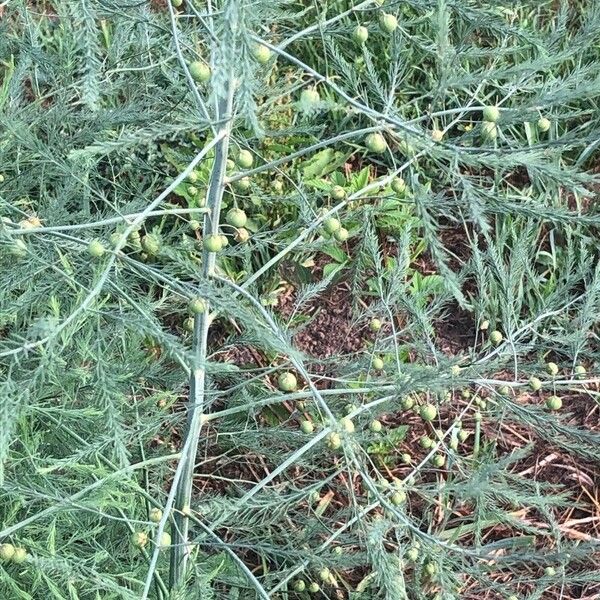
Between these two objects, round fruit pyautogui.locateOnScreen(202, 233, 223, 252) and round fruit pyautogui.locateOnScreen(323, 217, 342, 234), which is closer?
round fruit pyautogui.locateOnScreen(202, 233, 223, 252)

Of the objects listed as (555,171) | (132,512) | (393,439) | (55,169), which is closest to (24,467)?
(132,512)

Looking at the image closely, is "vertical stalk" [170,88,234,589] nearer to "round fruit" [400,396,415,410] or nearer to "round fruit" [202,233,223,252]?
"round fruit" [202,233,223,252]

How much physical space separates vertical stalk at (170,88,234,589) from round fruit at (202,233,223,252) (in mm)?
25

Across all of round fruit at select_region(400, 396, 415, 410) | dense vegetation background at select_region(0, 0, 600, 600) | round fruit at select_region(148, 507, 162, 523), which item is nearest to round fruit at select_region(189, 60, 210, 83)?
dense vegetation background at select_region(0, 0, 600, 600)

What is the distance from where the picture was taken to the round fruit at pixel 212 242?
1018 mm

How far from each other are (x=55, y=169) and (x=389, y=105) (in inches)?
35.4

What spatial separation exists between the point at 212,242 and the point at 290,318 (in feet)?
1.90

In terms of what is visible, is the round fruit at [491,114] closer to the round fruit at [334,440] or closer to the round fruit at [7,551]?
the round fruit at [334,440]

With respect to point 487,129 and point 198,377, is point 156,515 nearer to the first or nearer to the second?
point 198,377

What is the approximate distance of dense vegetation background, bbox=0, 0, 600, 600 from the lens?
931 millimetres

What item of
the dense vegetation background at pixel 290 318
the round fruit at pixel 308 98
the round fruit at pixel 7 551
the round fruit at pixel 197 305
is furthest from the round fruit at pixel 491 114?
the round fruit at pixel 7 551

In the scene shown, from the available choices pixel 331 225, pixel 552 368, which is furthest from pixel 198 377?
pixel 552 368

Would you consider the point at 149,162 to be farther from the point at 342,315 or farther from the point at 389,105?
the point at 389,105

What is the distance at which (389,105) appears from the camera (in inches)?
36.9
